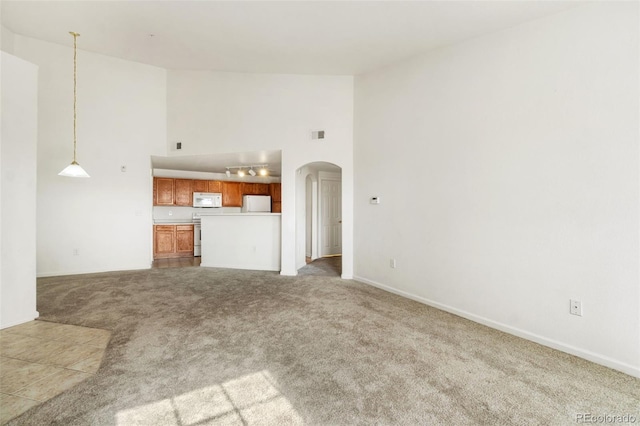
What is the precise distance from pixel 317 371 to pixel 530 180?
267 cm

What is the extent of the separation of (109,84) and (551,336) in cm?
773

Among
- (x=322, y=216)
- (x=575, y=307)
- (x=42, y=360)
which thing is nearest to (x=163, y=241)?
(x=322, y=216)

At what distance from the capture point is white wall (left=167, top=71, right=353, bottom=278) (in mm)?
5059

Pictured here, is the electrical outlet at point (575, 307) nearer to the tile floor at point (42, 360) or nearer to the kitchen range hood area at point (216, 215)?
the tile floor at point (42, 360)

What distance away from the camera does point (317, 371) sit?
2168 mm

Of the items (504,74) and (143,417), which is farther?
(504,74)

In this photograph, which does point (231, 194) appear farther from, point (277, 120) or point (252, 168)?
point (277, 120)

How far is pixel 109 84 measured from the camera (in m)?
5.48

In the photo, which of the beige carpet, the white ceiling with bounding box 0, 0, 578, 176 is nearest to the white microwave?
the white ceiling with bounding box 0, 0, 578, 176

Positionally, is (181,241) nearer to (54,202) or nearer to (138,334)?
(54,202)

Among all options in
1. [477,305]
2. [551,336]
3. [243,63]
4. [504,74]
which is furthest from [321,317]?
[243,63]

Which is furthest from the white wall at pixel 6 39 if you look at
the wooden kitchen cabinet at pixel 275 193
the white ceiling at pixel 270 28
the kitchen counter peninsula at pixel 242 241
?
the wooden kitchen cabinet at pixel 275 193

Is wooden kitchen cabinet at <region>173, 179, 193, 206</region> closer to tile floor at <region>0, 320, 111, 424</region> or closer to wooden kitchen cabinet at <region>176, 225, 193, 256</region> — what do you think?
wooden kitchen cabinet at <region>176, 225, 193, 256</region>

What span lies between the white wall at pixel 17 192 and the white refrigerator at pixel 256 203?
556 centimetres
